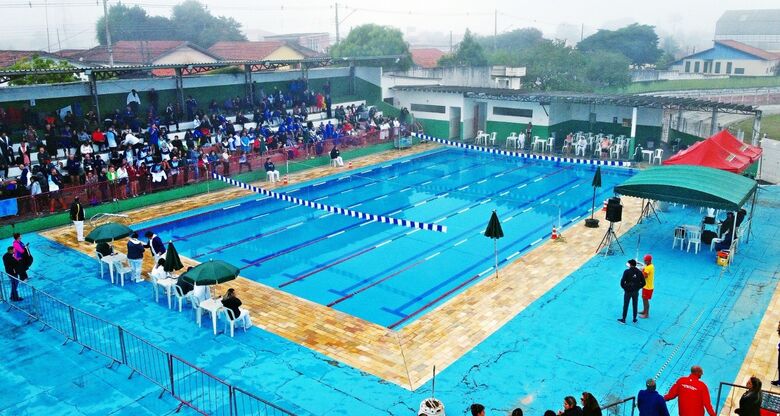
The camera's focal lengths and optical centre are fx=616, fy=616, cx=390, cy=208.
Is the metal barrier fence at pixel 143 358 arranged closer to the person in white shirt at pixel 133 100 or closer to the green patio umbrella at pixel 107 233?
the green patio umbrella at pixel 107 233

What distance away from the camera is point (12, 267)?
1459 cm

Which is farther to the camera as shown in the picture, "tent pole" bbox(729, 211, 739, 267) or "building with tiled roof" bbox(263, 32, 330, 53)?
"building with tiled roof" bbox(263, 32, 330, 53)

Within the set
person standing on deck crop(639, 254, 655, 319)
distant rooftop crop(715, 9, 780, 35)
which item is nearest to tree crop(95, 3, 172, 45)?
person standing on deck crop(639, 254, 655, 319)

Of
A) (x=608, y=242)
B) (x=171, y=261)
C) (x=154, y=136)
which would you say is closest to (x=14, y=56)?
(x=154, y=136)

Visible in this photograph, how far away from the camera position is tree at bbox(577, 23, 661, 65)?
258 ft

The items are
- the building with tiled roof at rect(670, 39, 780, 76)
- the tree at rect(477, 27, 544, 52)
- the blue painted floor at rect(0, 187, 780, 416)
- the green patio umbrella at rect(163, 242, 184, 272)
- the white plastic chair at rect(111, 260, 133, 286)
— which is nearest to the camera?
the blue painted floor at rect(0, 187, 780, 416)

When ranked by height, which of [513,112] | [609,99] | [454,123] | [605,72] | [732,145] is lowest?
[454,123]

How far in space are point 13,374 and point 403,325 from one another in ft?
24.6

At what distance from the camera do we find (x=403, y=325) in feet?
43.9

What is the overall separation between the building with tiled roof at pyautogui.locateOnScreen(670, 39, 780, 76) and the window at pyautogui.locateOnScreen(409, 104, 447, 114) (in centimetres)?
4874

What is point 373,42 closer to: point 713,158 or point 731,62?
point 731,62

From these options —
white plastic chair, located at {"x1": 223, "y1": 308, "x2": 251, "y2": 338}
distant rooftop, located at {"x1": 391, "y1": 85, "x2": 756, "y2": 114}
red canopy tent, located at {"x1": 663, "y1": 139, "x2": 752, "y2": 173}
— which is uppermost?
distant rooftop, located at {"x1": 391, "y1": 85, "x2": 756, "y2": 114}

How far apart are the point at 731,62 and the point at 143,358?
79.4 metres

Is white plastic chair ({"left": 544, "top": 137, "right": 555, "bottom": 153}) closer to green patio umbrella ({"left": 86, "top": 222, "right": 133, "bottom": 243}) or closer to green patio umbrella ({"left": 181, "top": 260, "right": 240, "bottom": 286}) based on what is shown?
green patio umbrella ({"left": 86, "top": 222, "right": 133, "bottom": 243})
